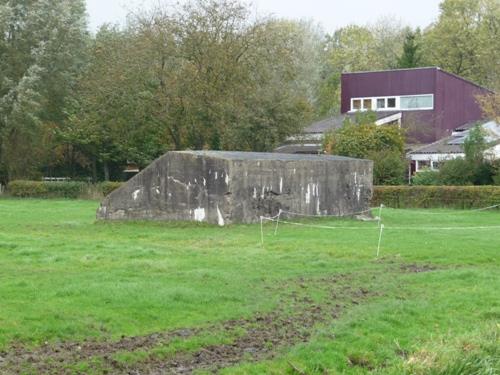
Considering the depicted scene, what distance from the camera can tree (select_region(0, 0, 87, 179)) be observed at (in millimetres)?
51312

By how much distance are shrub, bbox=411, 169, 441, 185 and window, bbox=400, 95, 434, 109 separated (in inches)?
554

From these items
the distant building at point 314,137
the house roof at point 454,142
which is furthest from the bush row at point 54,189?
the house roof at point 454,142

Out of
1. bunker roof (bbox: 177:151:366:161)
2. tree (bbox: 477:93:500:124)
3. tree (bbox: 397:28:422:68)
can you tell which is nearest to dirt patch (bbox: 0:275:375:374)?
bunker roof (bbox: 177:151:366:161)

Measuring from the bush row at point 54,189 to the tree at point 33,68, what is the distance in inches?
162

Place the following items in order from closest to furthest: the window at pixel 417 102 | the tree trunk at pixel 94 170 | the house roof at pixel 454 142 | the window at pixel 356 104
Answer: the house roof at pixel 454 142 → the tree trunk at pixel 94 170 → the window at pixel 417 102 → the window at pixel 356 104

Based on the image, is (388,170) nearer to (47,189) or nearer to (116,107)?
(116,107)

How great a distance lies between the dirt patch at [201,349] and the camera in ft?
31.3

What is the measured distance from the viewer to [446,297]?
13.9 meters

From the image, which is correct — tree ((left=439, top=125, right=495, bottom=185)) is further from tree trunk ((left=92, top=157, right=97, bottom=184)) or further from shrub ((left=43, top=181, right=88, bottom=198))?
tree trunk ((left=92, top=157, right=97, bottom=184))

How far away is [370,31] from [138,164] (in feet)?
145

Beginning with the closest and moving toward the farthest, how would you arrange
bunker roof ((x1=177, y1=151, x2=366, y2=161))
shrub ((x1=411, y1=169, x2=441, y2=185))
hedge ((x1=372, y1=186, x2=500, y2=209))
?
bunker roof ((x1=177, y1=151, x2=366, y2=161))
hedge ((x1=372, y1=186, x2=500, y2=209))
shrub ((x1=411, y1=169, x2=441, y2=185))

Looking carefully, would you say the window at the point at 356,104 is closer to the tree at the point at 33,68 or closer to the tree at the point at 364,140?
the tree at the point at 364,140

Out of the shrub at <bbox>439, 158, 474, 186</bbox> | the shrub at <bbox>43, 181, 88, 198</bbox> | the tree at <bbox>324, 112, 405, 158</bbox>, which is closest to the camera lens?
the shrub at <bbox>439, 158, 474, 186</bbox>

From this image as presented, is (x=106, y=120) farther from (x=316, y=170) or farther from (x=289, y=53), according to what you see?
(x=316, y=170)
